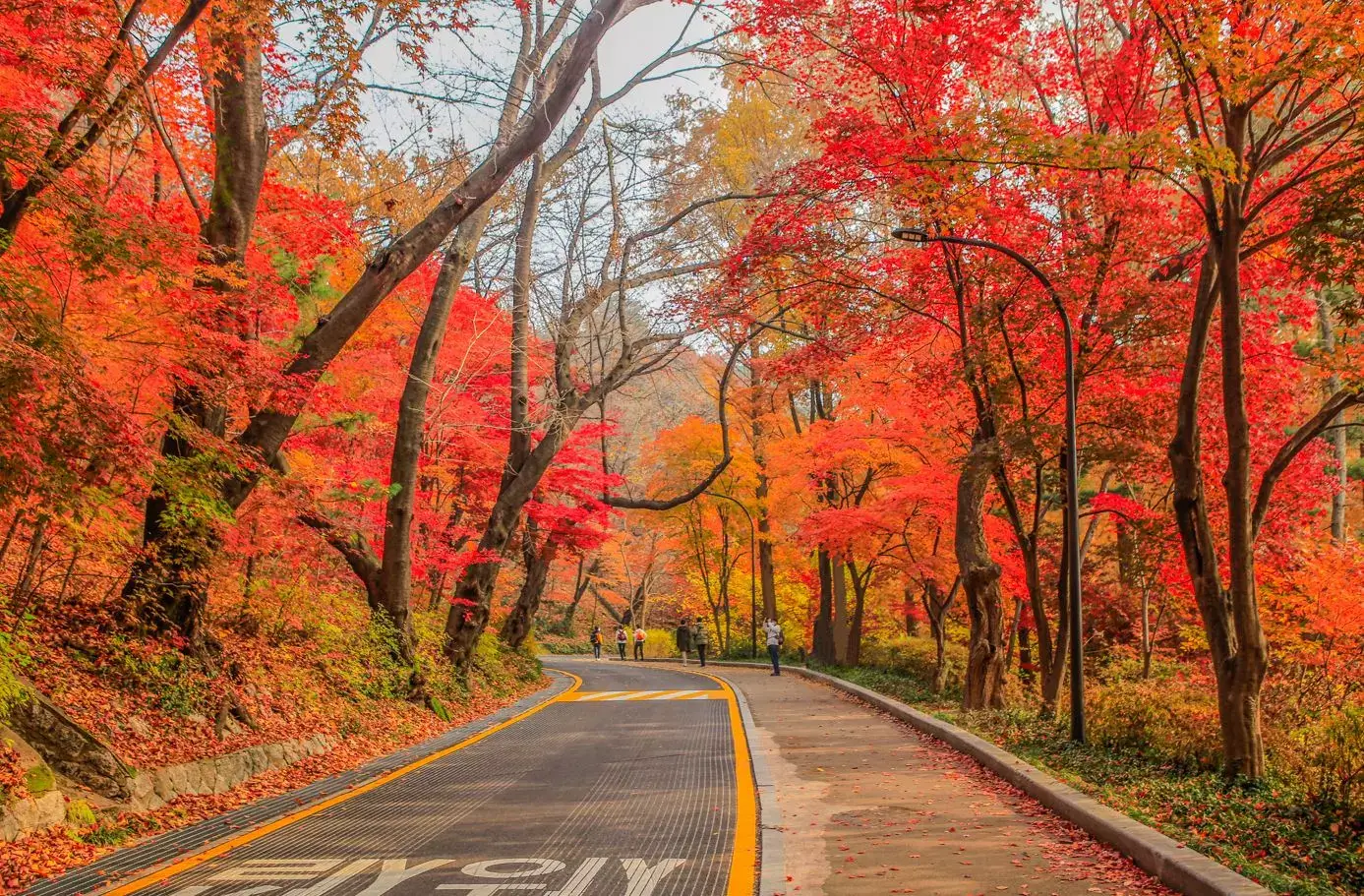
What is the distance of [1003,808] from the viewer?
7.89 metres

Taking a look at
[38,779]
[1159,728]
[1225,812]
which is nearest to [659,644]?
[1159,728]

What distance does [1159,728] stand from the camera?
1087 cm

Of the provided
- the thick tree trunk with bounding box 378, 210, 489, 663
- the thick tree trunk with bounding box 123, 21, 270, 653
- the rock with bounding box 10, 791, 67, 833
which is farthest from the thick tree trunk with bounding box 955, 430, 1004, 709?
the rock with bounding box 10, 791, 67, 833

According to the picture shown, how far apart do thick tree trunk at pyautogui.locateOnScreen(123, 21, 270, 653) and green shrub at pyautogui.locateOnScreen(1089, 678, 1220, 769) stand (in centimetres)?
→ 1003

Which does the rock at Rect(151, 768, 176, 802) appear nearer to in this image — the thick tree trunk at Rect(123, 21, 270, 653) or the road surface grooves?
the road surface grooves

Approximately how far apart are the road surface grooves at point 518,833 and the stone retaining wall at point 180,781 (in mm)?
844

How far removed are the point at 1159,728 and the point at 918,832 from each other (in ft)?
17.5

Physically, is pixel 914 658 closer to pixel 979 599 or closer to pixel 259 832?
pixel 979 599

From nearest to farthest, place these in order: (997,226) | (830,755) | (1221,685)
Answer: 1. (1221,685)
2. (830,755)
3. (997,226)

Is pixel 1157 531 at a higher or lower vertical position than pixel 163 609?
higher

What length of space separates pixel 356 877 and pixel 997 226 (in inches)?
477

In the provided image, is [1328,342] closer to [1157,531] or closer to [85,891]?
[1157,531]

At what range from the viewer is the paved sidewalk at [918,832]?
5.66 metres

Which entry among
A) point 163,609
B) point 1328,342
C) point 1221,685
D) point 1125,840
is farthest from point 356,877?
point 1328,342
